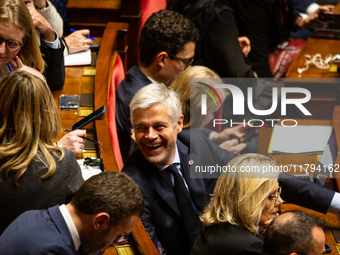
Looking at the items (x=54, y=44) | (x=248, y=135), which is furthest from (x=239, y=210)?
(x=54, y=44)

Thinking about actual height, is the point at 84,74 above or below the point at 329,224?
above

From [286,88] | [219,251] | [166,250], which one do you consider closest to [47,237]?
[219,251]

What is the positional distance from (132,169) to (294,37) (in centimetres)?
292

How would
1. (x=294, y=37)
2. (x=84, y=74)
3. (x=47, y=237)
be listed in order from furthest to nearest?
(x=294, y=37), (x=84, y=74), (x=47, y=237)

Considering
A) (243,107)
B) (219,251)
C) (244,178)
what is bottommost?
(243,107)

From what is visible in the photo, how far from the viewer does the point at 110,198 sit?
4.36 ft

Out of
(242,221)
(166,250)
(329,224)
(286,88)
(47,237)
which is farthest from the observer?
(286,88)

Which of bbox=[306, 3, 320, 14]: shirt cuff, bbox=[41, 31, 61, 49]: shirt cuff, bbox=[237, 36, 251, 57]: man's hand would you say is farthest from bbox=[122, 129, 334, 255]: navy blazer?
bbox=[306, 3, 320, 14]: shirt cuff

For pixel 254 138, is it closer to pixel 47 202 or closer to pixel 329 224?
pixel 329 224

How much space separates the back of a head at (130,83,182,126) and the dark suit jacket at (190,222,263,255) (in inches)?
22.4

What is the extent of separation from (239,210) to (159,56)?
128 cm

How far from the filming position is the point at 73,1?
11.0ft

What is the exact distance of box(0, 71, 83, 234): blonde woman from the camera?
4.75 ft

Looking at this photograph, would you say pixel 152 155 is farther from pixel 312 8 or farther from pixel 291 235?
pixel 312 8
